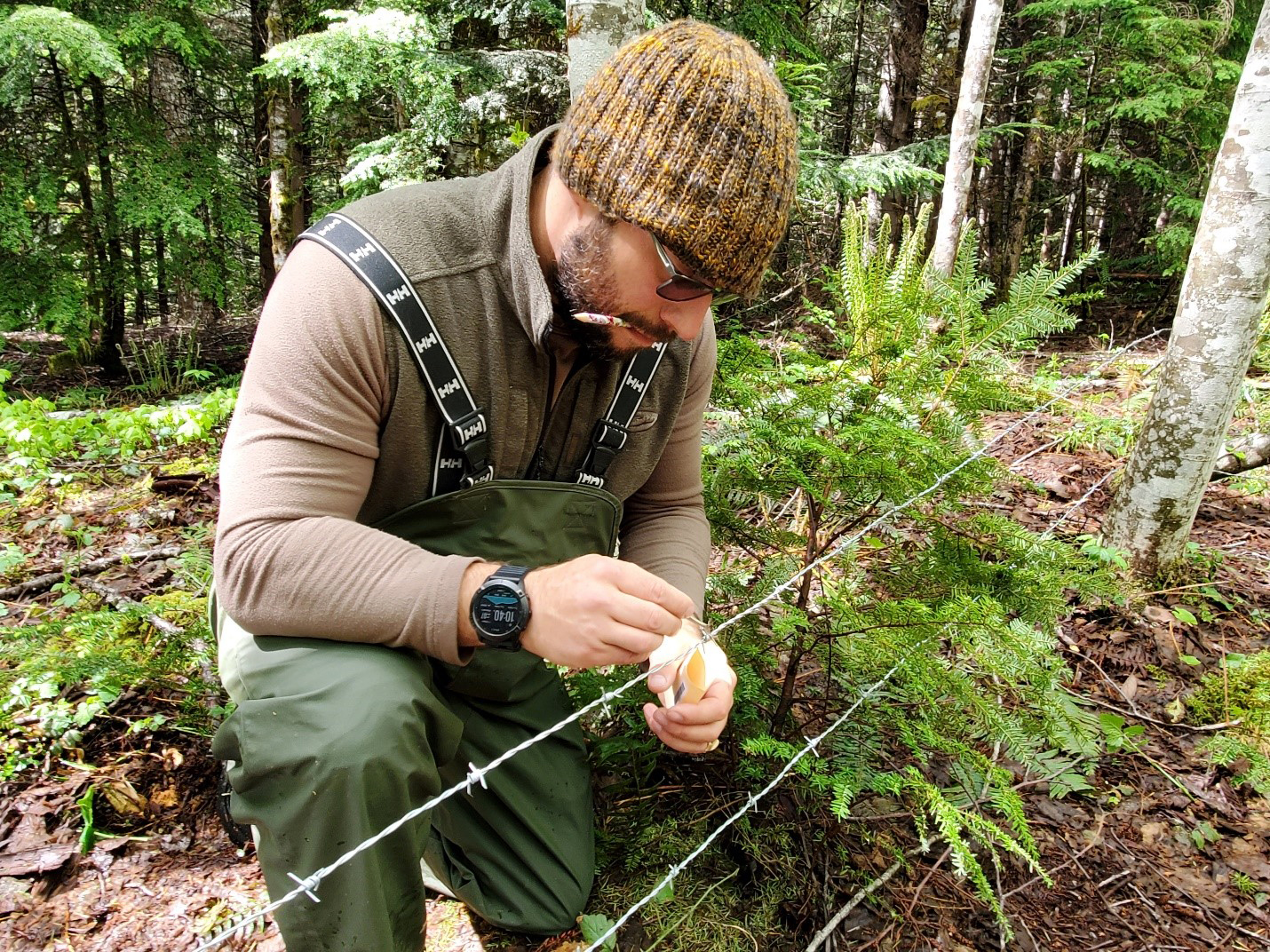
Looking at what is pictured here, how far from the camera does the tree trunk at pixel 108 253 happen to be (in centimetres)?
721

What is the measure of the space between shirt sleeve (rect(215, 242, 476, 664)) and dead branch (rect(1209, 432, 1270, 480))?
14.2 feet

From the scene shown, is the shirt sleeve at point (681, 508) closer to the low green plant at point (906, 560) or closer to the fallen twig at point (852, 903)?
the low green plant at point (906, 560)

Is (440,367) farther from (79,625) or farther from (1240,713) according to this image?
(1240,713)

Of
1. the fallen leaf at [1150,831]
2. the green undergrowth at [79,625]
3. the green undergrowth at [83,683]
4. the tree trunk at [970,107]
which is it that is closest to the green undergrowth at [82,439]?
the green undergrowth at [79,625]

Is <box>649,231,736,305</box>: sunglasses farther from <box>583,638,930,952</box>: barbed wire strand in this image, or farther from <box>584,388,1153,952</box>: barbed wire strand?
<box>583,638,930,952</box>: barbed wire strand

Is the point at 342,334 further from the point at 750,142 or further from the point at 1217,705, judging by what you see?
the point at 1217,705

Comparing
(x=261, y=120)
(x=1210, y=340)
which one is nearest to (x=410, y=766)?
(x=1210, y=340)

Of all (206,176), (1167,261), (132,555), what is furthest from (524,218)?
(1167,261)

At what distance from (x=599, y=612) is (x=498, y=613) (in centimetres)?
21

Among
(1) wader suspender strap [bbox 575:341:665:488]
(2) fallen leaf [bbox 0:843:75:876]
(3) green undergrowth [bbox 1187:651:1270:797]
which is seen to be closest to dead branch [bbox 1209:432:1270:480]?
(3) green undergrowth [bbox 1187:651:1270:797]

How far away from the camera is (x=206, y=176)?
7.49m

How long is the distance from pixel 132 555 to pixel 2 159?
5.80 m

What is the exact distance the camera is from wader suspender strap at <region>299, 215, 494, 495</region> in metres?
1.63

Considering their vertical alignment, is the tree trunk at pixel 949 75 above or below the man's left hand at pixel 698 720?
above
